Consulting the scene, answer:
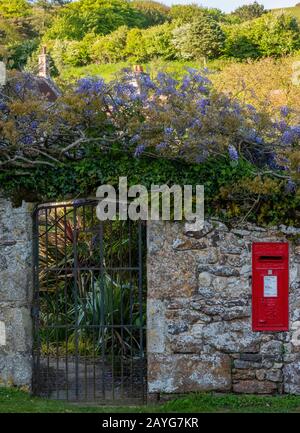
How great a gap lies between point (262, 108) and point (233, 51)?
35352 mm

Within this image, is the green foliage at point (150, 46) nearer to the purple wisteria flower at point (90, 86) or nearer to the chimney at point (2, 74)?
the chimney at point (2, 74)

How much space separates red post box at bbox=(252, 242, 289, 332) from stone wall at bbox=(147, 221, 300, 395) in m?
0.06

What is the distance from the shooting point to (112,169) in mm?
7449

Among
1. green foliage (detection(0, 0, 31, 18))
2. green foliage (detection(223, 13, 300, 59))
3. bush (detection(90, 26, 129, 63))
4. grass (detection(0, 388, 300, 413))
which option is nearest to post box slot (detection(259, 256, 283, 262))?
grass (detection(0, 388, 300, 413))

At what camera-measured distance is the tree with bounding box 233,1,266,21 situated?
5712cm

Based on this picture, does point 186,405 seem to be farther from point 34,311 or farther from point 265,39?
point 265,39

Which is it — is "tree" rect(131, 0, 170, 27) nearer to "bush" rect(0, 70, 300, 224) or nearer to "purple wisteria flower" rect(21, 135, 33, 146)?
"bush" rect(0, 70, 300, 224)

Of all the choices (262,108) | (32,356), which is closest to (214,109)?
(262,108)

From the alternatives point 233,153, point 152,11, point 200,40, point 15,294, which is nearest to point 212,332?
point 233,153

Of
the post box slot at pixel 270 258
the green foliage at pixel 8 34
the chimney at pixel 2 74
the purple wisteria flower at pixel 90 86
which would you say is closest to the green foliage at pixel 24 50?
the green foliage at pixel 8 34

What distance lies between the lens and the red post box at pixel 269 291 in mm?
7348

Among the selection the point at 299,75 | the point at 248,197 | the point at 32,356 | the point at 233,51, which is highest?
the point at 233,51

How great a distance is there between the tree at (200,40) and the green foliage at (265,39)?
2.23 ft

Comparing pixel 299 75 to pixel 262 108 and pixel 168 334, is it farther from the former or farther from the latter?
pixel 168 334
